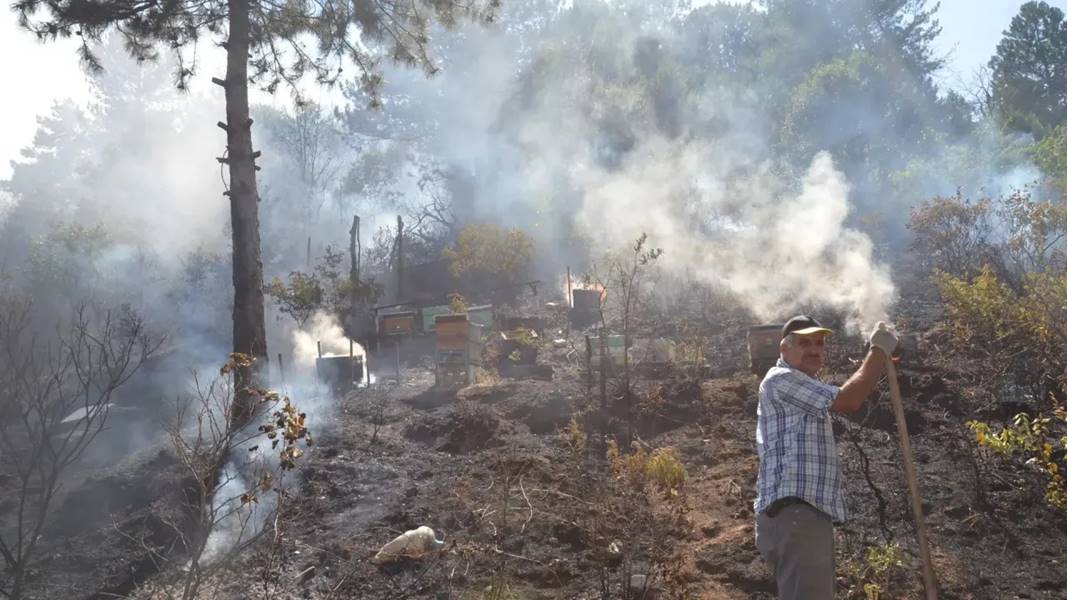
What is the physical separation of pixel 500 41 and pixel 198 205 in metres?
18.8

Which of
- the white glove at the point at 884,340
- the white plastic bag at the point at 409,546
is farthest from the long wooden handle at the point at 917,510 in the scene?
the white plastic bag at the point at 409,546

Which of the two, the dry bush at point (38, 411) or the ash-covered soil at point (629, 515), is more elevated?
the dry bush at point (38, 411)

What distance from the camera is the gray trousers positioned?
3.59 meters

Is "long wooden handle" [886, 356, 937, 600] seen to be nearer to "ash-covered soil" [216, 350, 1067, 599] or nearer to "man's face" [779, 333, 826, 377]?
"man's face" [779, 333, 826, 377]

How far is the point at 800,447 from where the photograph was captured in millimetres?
3742

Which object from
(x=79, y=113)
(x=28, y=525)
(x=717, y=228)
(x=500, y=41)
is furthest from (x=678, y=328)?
(x=79, y=113)

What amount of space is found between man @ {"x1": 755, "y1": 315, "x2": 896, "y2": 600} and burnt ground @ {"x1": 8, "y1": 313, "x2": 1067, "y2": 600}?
5.92 ft

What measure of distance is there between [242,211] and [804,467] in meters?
8.07

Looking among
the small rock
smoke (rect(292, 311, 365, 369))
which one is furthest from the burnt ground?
smoke (rect(292, 311, 365, 369))

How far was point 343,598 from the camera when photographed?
5.99 metres

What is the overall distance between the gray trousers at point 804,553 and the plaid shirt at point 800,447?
0.07m

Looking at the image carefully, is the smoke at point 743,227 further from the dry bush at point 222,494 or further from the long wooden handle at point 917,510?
the long wooden handle at point 917,510

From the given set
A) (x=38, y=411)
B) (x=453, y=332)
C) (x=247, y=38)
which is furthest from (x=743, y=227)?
(x=38, y=411)

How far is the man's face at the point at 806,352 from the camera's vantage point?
3.91 m
